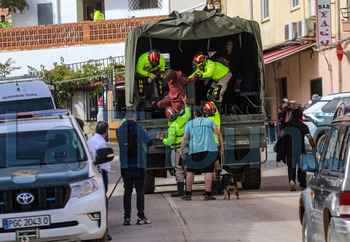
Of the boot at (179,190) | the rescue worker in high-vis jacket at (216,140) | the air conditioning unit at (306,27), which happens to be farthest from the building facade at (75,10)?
the boot at (179,190)

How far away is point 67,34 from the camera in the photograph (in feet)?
135

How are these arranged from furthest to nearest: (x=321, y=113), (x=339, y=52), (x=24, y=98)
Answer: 1. (x=339, y=52)
2. (x=321, y=113)
3. (x=24, y=98)

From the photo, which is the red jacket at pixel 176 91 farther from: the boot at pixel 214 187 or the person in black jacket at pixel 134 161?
the person in black jacket at pixel 134 161

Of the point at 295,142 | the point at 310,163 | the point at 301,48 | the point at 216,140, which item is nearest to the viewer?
the point at 310,163

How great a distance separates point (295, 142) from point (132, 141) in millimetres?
5091

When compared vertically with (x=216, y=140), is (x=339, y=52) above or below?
above

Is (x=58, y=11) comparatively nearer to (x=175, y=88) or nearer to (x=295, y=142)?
(x=175, y=88)

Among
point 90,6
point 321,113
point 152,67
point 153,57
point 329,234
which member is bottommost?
point 329,234

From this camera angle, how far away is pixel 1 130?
995 centimetres

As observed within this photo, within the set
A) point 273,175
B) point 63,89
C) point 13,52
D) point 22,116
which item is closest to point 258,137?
point 273,175

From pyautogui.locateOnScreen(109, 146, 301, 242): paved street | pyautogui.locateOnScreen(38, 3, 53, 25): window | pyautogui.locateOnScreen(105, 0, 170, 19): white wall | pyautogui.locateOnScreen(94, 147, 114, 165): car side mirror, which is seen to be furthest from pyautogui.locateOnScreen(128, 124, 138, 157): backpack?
pyautogui.locateOnScreen(38, 3, 53, 25): window

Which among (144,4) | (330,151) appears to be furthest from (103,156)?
(144,4)

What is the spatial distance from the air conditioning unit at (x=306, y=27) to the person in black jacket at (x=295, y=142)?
37.8ft

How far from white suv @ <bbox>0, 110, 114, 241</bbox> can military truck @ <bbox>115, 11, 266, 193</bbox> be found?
6.22 m
